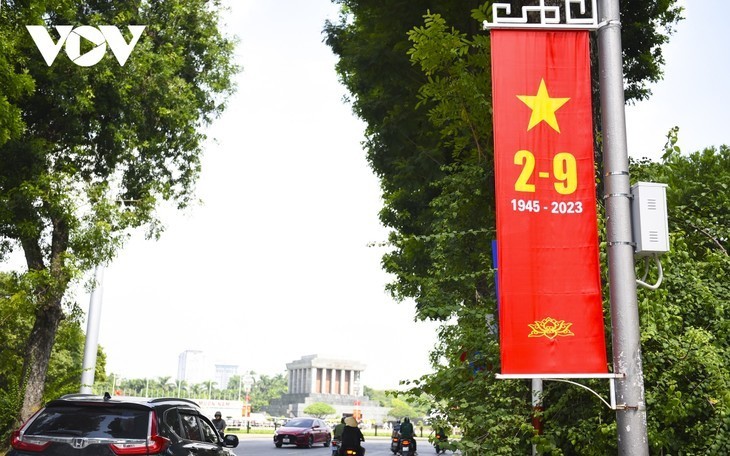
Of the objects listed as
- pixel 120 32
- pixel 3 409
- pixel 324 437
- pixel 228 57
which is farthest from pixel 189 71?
pixel 324 437

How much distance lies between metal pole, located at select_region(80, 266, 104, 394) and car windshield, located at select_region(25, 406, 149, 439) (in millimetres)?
11013

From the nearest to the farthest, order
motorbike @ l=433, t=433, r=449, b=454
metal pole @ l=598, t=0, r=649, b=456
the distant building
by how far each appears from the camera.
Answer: metal pole @ l=598, t=0, r=649, b=456 < motorbike @ l=433, t=433, r=449, b=454 < the distant building

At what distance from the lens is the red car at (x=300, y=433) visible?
38.1 metres

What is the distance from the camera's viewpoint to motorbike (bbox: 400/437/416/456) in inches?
1176

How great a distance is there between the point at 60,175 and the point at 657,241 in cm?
1702

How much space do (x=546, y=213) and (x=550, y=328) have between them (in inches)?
33.0

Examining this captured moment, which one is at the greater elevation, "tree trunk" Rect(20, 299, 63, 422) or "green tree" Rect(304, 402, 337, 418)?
"tree trunk" Rect(20, 299, 63, 422)

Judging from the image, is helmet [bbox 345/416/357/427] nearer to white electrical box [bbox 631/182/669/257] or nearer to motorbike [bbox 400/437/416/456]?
white electrical box [bbox 631/182/669/257]

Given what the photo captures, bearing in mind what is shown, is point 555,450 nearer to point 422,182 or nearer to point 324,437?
point 422,182

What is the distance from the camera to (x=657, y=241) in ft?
18.6

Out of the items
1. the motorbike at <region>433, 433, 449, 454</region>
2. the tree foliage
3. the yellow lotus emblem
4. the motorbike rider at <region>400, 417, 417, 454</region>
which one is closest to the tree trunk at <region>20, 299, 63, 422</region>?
the tree foliage

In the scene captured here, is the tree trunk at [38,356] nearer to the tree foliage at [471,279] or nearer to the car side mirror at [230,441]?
the tree foliage at [471,279]

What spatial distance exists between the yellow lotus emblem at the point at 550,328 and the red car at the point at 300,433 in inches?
1326

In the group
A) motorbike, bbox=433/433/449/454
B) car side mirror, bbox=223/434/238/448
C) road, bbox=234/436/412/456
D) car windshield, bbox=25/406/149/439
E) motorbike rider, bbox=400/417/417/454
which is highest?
car windshield, bbox=25/406/149/439
